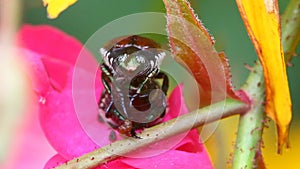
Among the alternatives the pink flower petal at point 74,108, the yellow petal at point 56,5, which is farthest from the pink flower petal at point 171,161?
the yellow petal at point 56,5

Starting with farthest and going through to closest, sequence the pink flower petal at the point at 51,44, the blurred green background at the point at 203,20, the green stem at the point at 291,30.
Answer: the blurred green background at the point at 203,20 < the pink flower petal at the point at 51,44 < the green stem at the point at 291,30

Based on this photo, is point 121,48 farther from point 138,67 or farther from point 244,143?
point 244,143

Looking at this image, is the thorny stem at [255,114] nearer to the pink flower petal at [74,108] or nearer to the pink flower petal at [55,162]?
the pink flower petal at [74,108]

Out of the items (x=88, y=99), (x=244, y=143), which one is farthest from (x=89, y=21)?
(x=244, y=143)

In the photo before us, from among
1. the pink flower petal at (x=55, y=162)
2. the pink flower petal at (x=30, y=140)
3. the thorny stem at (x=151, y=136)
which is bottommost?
the pink flower petal at (x=30, y=140)

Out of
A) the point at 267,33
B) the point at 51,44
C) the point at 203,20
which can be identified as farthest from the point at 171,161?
the point at 203,20

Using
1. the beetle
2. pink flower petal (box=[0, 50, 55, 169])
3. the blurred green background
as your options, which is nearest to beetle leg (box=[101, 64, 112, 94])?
the beetle

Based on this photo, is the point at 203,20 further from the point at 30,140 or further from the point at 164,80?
the point at 164,80
